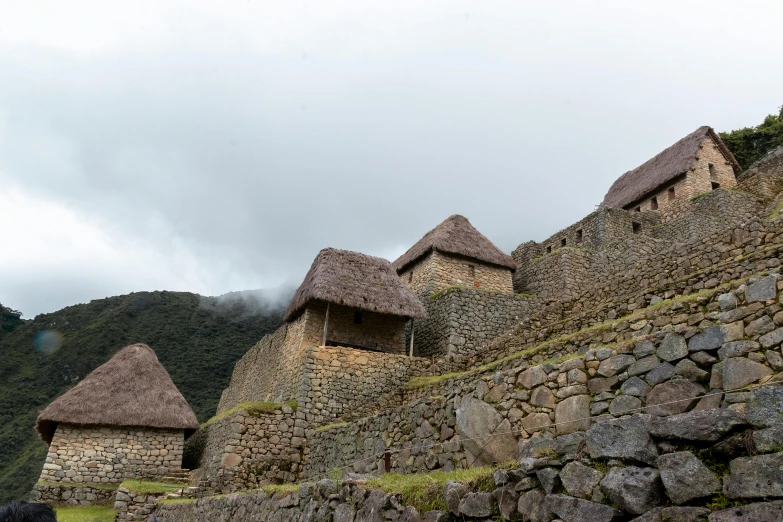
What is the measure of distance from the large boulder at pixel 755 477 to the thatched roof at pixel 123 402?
52.0ft

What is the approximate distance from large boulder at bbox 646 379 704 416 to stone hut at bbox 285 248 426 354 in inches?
410

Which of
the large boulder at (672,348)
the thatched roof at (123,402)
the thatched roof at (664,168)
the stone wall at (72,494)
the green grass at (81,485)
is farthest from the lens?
the thatched roof at (664,168)

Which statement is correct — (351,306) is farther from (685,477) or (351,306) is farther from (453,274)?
(685,477)

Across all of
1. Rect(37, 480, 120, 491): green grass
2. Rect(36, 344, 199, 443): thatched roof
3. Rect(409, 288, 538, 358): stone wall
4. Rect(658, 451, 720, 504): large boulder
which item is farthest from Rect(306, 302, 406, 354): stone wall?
Rect(658, 451, 720, 504): large boulder

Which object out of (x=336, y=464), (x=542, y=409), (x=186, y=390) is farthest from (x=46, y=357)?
(x=542, y=409)

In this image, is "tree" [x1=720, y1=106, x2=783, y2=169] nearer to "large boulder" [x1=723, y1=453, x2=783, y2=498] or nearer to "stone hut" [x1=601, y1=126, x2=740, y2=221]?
"stone hut" [x1=601, y1=126, x2=740, y2=221]

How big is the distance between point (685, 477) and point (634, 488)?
267 mm

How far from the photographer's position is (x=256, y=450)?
12367mm

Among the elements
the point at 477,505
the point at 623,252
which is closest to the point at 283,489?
the point at 477,505

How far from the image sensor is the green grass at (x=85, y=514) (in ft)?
41.8

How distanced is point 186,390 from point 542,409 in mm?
30266

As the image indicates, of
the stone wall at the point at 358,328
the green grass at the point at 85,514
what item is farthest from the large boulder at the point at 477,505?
the green grass at the point at 85,514

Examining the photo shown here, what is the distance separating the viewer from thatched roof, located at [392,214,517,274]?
19.5 m

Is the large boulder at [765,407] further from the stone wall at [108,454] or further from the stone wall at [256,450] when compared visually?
the stone wall at [108,454]
